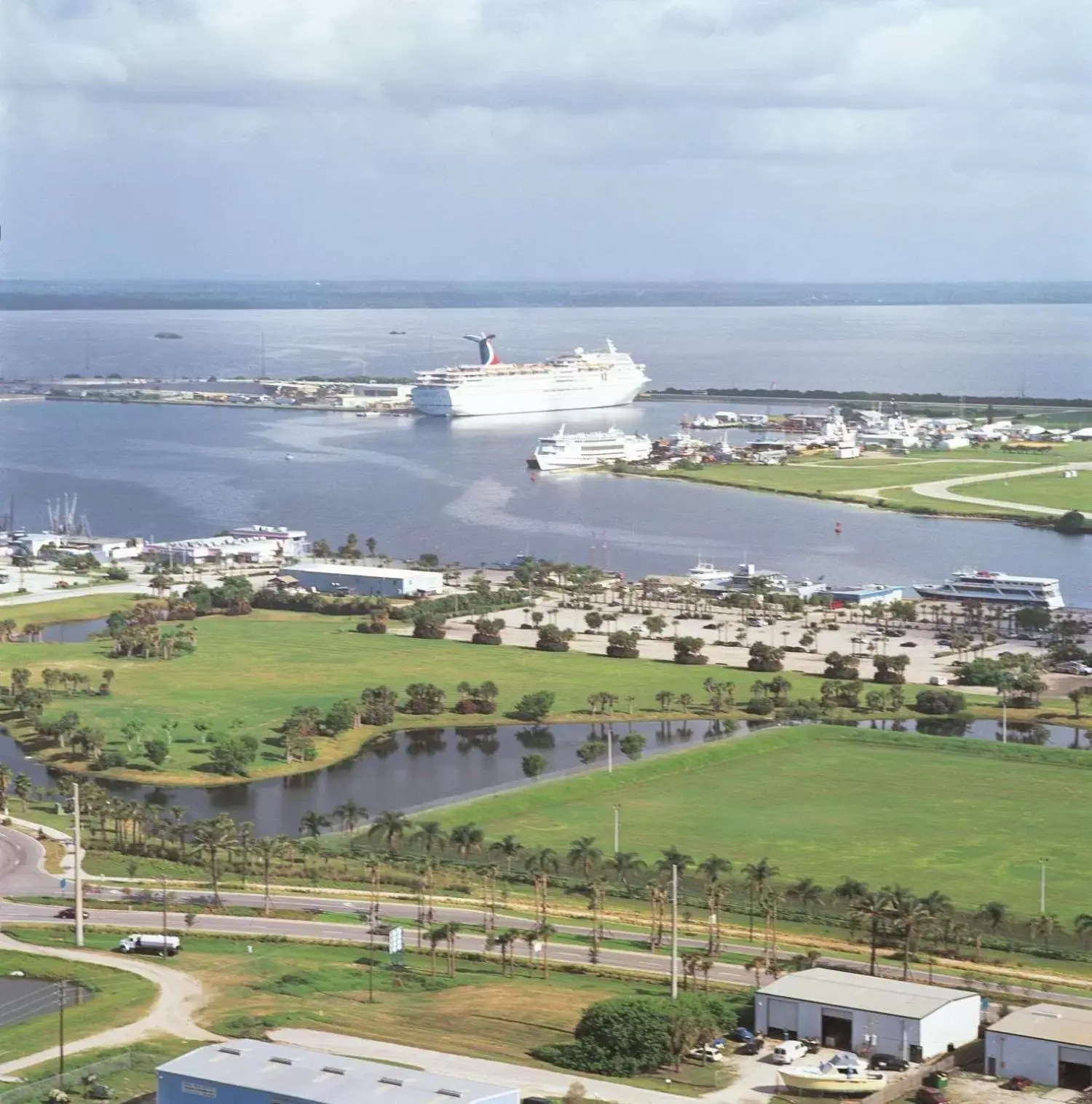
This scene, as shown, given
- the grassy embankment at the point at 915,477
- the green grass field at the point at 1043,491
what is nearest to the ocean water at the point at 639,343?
the grassy embankment at the point at 915,477

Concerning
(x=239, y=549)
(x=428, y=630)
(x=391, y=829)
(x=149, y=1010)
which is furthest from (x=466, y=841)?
(x=239, y=549)

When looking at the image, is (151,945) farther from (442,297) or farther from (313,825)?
(442,297)

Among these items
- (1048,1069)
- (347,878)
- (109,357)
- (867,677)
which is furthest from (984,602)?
(109,357)

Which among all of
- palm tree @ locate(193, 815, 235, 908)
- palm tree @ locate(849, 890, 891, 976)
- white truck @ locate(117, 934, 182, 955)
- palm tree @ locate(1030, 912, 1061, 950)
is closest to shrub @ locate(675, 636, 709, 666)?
palm tree @ locate(193, 815, 235, 908)

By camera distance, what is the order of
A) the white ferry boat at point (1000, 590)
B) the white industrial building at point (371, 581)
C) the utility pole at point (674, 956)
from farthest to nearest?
the white industrial building at point (371, 581) < the white ferry boat at point (1000, 590) < the utility pole at point (674, 956)

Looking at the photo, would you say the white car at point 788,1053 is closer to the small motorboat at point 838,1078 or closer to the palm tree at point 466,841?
the small motorboat at point 838,1078

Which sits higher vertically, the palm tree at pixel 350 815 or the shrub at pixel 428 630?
the shrub at pixel 428 630
